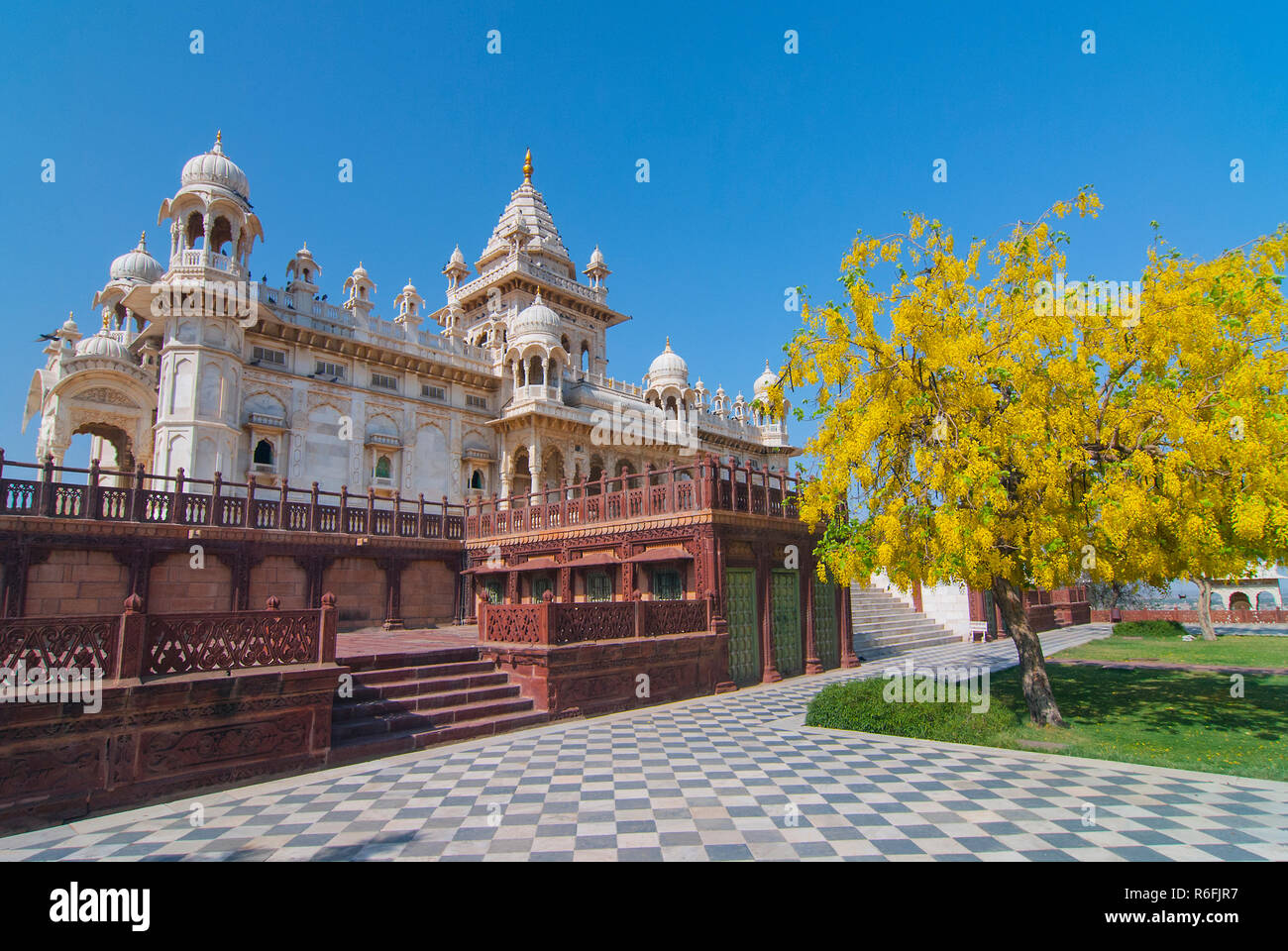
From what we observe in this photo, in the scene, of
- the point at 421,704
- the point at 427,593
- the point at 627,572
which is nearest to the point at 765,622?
the point at 627,572

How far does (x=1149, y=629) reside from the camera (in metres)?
26.1

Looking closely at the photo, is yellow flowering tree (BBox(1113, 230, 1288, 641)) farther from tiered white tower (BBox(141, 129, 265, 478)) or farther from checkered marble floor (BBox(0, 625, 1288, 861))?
tiered white tower (BBox(141, 129, 265, 478))

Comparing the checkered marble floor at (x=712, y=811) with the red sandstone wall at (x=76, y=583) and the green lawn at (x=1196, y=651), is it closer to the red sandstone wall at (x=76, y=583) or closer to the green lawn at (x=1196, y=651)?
the red sandstone wall at (x=76, y=583)

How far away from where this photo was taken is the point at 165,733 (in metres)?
7.43

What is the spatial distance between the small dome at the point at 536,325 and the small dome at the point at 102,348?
48.3ft

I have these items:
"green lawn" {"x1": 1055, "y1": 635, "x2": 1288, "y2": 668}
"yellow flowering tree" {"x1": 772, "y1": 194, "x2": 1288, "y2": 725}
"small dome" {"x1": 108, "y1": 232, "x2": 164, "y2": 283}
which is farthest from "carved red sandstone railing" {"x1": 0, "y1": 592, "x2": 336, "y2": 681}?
"small dome" {"x1": 108, "y1": 232, "x2": 164, "y2": 283}

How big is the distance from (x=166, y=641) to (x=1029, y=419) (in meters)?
10.6

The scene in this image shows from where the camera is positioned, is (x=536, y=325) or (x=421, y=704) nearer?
(x=421, y=704)

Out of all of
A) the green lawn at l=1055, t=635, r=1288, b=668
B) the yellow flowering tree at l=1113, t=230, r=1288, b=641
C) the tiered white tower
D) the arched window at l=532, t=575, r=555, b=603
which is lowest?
the green lawn at l=1055, t=635, r=1288, b=668

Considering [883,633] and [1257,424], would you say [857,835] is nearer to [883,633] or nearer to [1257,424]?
[1257,424]

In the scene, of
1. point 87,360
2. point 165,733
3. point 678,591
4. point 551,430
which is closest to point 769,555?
point 678,591

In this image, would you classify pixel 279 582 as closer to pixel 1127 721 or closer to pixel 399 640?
pixel 399 640

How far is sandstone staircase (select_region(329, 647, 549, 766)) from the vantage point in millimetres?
9438

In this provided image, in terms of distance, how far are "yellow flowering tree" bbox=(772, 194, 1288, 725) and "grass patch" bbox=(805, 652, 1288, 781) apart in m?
0.88
